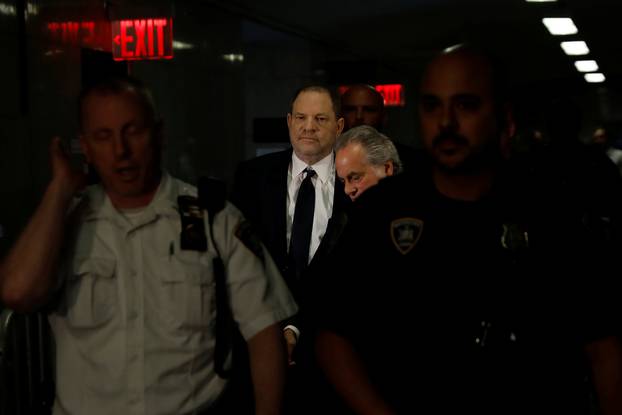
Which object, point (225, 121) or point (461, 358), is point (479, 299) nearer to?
point (461, 358)

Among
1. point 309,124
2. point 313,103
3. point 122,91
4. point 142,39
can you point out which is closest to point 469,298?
point 122,91

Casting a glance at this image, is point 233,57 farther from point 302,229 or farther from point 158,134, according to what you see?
point 158,134

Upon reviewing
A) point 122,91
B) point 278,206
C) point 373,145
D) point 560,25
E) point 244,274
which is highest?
point 560,25

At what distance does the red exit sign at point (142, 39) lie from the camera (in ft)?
37.8

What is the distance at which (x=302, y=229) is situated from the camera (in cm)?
502

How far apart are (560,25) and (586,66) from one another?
8.86 meters

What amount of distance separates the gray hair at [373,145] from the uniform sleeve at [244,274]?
5.49ft

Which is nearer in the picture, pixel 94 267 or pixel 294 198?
pixel 94 267

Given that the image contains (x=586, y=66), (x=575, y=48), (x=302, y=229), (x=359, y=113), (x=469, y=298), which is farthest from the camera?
(x=586, y=66)

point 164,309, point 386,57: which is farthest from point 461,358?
point 386,57

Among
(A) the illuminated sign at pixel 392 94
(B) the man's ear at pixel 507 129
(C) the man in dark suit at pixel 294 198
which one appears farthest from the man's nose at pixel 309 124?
(A) the illuminated sign at pixel 392 94

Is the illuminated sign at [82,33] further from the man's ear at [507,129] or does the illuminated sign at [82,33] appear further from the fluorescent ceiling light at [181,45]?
the man's ear at [507,129]

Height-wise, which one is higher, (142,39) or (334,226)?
(142,39)

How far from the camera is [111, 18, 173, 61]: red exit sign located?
1152 centimetres
